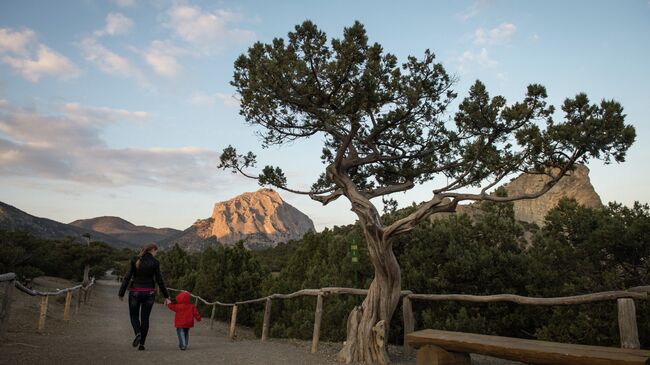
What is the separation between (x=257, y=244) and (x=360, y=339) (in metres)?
117

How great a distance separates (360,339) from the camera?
6375 millimetres

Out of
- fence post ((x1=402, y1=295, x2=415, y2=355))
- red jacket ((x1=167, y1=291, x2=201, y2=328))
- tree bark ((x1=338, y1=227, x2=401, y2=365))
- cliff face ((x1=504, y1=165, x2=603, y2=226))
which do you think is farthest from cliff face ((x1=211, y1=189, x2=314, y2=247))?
tree bark ((x1=338, y1=227, x2=401, y2=365))

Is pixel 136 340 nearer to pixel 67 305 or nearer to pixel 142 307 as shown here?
pixel 142 307

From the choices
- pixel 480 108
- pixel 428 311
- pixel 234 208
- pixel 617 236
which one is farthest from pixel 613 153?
pixel 234 208

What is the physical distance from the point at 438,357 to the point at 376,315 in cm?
209

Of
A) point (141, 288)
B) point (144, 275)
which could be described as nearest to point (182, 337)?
point (141, 288)

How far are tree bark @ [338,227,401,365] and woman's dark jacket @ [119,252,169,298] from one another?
3109mm

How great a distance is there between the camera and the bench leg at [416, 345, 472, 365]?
175 inches

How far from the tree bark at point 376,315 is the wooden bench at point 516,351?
1610 millimetres

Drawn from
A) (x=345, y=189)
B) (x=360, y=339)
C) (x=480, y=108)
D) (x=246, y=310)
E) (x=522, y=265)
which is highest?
(x=480, y=108)

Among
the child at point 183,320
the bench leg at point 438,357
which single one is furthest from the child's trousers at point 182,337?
the bench leg at point 438,357

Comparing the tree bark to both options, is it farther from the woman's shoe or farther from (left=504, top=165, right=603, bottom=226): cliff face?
(left=504, top=165, right=603, bottom=226): cliff face

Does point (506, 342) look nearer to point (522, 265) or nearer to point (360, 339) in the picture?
point (360, 339)

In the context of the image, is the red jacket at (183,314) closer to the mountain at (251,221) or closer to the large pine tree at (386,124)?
the large pine tree at (386,124)
